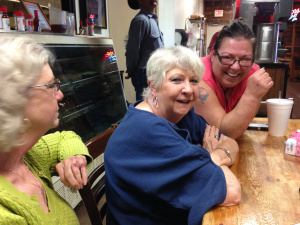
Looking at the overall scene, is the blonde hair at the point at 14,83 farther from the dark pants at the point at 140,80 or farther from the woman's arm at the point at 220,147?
the dark pants at the point at 140,80

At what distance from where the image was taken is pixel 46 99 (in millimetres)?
887

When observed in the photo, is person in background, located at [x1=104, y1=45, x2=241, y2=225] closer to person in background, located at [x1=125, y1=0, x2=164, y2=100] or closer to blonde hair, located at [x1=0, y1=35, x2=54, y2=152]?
blonde hair, located at [x1=0, y1=35, x2=54, y2=152]

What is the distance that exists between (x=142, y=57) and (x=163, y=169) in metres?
2.36

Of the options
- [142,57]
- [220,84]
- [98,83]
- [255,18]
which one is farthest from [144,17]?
[255,18]

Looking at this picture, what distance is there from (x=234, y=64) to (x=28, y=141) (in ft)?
4.32

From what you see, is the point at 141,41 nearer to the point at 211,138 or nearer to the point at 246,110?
the point at 246,110

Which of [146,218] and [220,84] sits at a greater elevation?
[220,84]

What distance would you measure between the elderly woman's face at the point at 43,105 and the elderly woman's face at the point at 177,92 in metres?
0.51

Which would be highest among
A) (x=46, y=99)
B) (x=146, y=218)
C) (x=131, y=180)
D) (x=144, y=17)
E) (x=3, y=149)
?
(x=144, y=17)

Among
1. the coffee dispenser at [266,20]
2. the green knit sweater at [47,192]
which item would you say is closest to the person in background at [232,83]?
the green knit sweater at [47,192]

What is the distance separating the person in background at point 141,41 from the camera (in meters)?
3.01

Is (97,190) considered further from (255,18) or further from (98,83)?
(255,18)

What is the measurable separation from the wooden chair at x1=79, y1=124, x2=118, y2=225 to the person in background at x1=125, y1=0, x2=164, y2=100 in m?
1.78

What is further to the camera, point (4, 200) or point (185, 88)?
point (185, 88)
